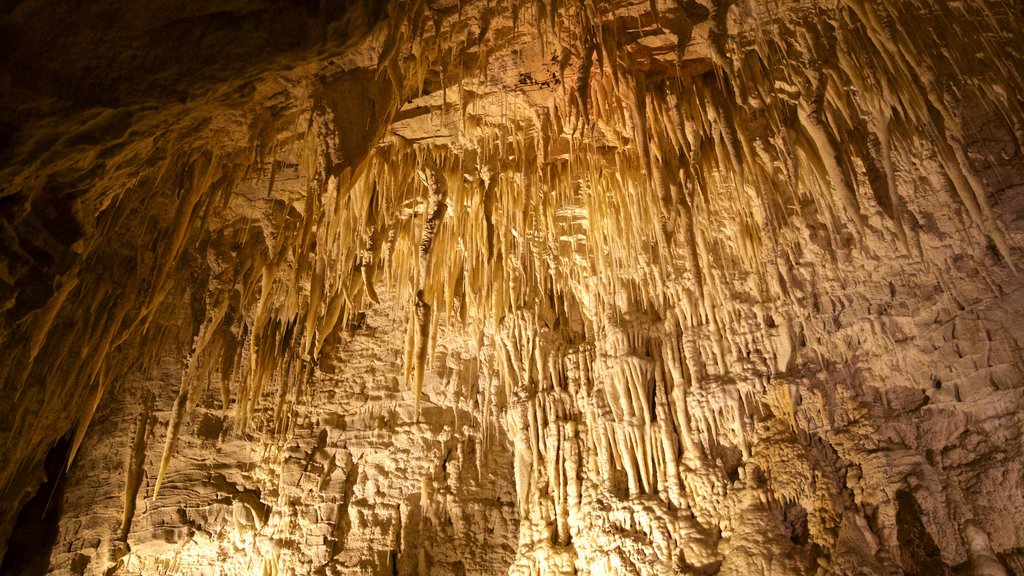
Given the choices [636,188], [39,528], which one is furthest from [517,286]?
[39,528]

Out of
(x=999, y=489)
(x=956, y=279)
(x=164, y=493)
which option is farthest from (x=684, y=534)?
(x=164, y=493)

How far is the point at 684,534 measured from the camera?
18.9 feet

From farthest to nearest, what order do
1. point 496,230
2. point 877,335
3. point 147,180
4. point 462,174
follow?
1. point 496,230
2. point 462,174
3. point 877,335
4. point 147,180

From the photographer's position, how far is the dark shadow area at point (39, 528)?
6.94m

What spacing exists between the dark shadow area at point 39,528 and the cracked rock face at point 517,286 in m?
0.03

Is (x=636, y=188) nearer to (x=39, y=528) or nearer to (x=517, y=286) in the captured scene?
(x=517, y=286)

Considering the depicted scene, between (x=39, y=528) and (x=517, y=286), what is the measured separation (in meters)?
6.16

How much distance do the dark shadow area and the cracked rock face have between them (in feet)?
0.11

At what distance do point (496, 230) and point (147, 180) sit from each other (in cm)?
345

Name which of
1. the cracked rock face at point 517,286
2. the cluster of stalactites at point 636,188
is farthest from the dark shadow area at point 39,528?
the cluster of stalactites at point 636,188

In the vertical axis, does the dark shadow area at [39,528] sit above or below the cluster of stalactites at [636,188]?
below

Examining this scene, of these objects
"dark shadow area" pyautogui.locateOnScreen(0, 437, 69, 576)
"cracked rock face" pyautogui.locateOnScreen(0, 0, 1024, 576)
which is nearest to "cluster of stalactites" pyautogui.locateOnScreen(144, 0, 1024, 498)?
"cracked rock face" pyautogui.locateOnScreen(0, 0, 1024, 576)

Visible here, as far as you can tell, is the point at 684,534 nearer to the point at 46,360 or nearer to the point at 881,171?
the point at 881,171

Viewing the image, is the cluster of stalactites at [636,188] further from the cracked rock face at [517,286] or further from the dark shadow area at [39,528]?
the dark shadow area at [39,528]
